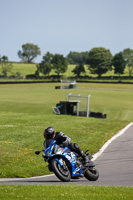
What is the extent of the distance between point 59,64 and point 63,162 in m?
173

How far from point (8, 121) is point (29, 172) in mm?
16384

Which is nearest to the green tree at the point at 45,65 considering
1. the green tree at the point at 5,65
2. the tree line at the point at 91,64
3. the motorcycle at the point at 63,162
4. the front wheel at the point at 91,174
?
the tree line at the point at 91,64

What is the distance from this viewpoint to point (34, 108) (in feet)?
182

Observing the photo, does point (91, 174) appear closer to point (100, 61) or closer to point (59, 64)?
point (59, 64)

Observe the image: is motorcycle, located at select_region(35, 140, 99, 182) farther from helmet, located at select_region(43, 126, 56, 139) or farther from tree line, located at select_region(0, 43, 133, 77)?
tree line, located at select_region(0, 43, 133, 77)

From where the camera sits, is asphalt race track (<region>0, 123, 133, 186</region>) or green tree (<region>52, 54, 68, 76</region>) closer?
asphalt race track (<region>0, 123, 133, 186</region>)

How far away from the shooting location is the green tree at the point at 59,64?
184250 millimetres

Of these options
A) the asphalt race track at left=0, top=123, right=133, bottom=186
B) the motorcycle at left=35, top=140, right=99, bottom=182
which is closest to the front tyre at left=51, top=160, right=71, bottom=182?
the motorcycle at left=35, top=140, right=99, bottom=182

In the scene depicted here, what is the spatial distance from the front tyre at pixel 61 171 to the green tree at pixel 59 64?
173m

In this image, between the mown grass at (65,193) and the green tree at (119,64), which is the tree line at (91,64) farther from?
the mown grass at (65,193)

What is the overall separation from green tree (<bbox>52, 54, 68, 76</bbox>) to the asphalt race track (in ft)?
522

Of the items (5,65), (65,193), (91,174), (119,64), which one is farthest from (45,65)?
(65,193)

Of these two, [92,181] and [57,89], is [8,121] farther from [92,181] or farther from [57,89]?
[57,89]

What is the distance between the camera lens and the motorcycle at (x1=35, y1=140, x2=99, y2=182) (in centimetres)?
1159
